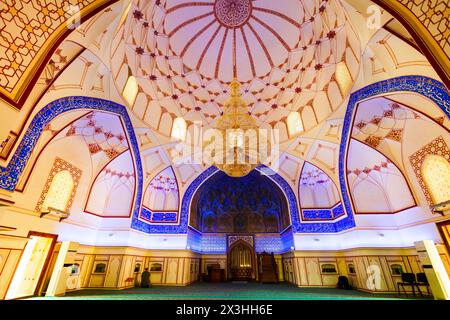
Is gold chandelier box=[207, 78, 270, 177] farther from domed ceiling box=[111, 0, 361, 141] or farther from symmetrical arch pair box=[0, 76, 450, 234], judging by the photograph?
symmetrical arch pair box=[0, 76, 450, 234]

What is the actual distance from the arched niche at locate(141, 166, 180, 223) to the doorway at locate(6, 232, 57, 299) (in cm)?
377

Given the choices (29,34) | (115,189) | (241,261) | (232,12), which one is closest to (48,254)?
(115,189)

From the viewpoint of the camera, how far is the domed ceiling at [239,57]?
6.68m

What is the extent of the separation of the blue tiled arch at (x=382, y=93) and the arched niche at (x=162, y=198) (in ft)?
24.7

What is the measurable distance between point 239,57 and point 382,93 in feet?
18.3

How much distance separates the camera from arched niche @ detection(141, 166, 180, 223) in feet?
32.8

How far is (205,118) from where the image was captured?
9.83m

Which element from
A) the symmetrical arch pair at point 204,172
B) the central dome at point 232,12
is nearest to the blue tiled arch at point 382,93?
the symmetrical arch pair at point 204,172

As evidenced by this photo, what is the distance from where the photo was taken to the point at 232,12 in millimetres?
8188

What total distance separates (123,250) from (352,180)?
9.57 metres

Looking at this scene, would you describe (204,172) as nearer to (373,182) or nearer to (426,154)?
(373,182)

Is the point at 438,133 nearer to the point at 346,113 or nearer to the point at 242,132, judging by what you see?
the point at 346,113

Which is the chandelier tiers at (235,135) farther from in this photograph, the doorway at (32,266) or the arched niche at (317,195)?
the doorway at (32,266)
